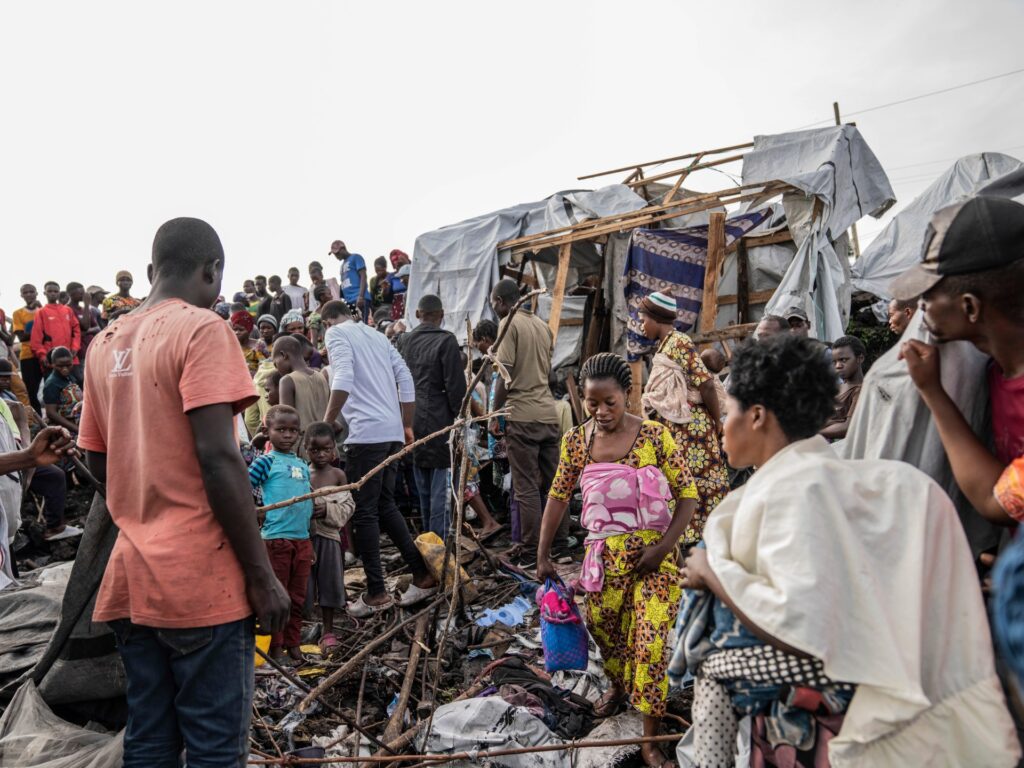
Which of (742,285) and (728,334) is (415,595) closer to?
(728,334)

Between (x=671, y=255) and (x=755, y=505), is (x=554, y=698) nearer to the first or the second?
(x=755, y=505)

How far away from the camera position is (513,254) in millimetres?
10016

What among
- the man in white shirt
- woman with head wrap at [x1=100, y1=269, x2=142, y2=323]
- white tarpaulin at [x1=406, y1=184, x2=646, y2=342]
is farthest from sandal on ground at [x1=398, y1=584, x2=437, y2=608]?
woman with head wrap at [x1=100, y1=269, x2=142, y2=323]

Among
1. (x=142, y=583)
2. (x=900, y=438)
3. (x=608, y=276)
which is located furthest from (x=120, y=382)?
(x=608, y=276)

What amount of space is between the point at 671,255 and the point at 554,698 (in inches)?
220

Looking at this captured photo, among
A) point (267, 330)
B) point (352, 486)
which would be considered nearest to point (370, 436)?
point (352, 486)

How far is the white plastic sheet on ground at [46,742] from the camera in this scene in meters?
2.31

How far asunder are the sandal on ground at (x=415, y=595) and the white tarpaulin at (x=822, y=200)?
485cm

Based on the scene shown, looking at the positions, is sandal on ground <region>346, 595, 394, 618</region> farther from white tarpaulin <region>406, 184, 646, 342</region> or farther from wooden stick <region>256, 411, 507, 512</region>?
white tarpaulin <region>406, 184, 646, 342</region>

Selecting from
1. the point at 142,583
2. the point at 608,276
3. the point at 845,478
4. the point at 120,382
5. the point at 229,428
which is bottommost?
the point at 142,583

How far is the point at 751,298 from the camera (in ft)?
27.8

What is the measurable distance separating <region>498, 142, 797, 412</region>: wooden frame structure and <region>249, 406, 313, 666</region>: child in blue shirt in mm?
4071

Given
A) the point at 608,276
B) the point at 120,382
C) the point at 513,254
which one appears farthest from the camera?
the point at 513,254

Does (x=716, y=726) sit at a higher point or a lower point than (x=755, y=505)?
lower
